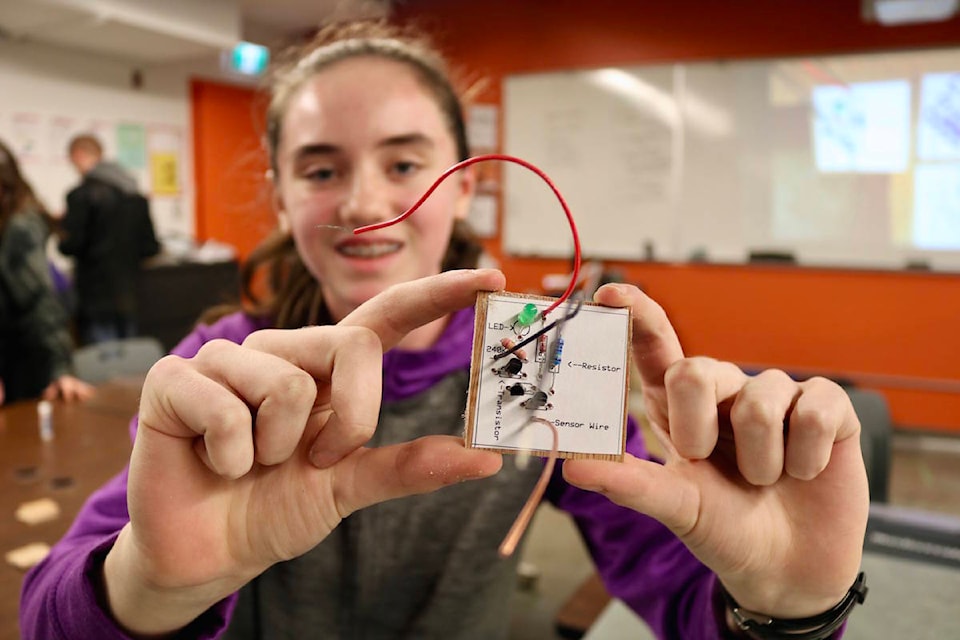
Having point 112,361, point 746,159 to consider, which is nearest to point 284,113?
point 112,361

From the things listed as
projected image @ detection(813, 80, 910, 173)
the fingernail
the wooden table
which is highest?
projected image @ detection(813, 80, 910, 173)

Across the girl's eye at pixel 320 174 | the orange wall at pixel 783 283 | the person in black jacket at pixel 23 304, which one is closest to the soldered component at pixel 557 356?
the girl's eye at pixel 320 174

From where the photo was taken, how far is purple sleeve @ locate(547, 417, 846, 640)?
2.77 feet

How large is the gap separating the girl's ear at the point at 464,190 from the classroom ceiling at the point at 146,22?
2.90 metres

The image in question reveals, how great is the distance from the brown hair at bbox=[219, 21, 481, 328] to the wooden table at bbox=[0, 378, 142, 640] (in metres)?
0.60

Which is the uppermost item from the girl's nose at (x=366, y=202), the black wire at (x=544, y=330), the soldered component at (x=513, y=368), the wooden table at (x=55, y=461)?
the girl's nose at (x=366, y=202)

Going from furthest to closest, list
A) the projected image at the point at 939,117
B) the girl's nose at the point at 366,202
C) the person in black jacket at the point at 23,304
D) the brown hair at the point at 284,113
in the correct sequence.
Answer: the projected image at the point at 939,117
the person in black jacket at the point at 23,304
the brown hair at the point at 284,113
the girl's nose at the point at 366,202

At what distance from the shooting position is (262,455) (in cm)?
57

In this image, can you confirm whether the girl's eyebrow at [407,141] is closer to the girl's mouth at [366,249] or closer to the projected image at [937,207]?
the girl's mouth at [366,249]

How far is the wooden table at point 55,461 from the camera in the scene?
1.28 meters

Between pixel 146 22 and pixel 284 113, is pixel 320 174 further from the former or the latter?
pixel 146 22

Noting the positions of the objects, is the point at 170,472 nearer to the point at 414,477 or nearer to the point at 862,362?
the point at 414,477

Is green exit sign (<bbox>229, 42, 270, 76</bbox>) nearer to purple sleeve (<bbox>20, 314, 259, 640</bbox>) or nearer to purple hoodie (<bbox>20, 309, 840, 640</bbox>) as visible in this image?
purple hoodie (<bbox>20, 309, 840, 640</bbox>)

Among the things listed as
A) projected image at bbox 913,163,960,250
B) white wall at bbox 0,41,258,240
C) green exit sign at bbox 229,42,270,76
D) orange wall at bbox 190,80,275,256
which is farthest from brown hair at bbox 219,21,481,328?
green exit sign at bbox 229,42,270,76
